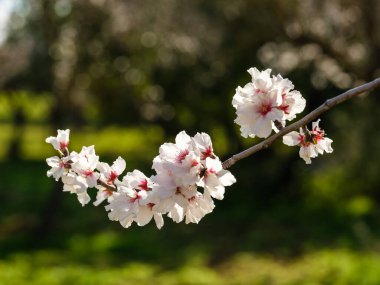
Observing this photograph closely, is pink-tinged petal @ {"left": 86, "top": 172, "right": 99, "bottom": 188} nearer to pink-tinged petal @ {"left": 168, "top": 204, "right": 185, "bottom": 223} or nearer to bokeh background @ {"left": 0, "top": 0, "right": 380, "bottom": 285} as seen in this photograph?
pink-tinged petal @ {"left": 168, "top": 204, "right": 185, "bottom": 223}

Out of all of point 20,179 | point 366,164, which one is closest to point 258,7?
point 366,164

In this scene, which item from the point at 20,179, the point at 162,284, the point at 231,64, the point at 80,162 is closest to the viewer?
the point at 80,162

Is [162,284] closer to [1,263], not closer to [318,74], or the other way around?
[1,263]

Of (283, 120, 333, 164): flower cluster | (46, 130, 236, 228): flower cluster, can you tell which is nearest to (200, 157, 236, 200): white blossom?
(46, 130, 236, 228): flower cluster

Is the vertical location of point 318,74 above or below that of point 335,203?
above

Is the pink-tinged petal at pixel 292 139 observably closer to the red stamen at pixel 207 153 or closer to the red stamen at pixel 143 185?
the red stamen at pixel 207 153

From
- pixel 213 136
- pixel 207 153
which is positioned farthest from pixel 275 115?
pixel 213 136

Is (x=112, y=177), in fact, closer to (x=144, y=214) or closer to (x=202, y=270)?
(x=144, y=214)
